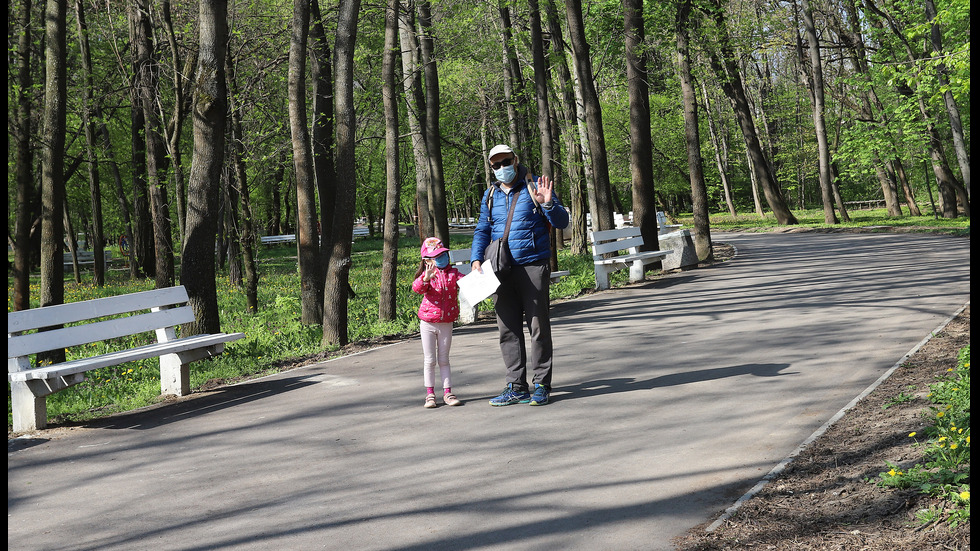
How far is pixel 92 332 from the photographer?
7523 millimetres

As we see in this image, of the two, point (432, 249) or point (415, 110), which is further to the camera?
point (415, 110)

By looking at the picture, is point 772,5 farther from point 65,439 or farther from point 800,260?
point 65,439

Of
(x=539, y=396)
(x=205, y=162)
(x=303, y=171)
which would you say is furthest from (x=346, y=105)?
(x=539, y=396)

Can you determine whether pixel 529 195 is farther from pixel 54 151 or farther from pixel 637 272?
pixel 637 272

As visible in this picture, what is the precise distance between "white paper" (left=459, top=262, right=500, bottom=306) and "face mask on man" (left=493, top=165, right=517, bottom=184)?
2.30 ft

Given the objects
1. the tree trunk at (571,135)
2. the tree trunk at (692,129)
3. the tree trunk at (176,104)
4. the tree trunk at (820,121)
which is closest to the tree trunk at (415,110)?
the tree trunk at (176,104)

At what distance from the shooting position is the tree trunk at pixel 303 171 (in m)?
12.1

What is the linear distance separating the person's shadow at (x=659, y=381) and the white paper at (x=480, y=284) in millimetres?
1034

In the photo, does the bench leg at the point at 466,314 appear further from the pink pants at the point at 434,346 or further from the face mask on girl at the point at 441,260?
the face mask on girl at the point at 441,260

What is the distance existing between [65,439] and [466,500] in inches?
143

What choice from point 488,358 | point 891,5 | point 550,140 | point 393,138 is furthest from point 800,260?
point 891,5

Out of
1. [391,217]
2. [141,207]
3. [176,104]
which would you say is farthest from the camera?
[141,207]

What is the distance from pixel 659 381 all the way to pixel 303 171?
6918 mm

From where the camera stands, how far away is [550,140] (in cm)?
1880
